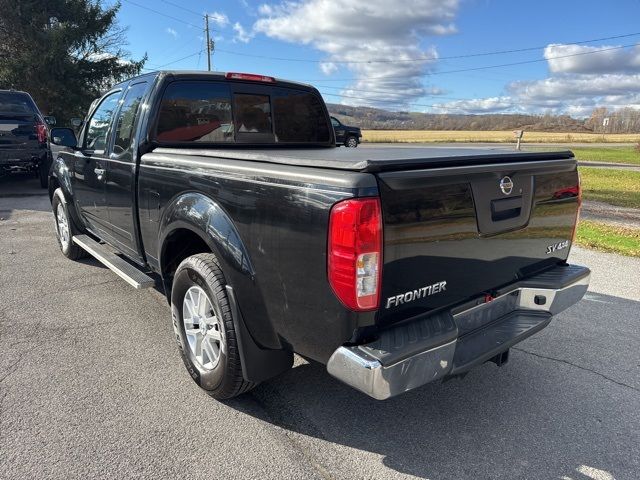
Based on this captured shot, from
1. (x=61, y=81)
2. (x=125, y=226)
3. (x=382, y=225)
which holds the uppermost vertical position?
(x=61, y=81)

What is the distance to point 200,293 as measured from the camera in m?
2.96

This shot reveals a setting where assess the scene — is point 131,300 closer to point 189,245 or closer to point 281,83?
point 189,245

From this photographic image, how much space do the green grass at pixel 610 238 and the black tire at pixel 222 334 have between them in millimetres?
5793

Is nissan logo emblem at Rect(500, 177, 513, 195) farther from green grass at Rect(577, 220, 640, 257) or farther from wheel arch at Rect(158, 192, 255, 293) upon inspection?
green grass at Rect(577, 220, 640, 257)

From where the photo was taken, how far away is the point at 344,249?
202 centimetres

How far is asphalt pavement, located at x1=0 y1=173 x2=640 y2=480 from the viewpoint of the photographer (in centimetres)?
238

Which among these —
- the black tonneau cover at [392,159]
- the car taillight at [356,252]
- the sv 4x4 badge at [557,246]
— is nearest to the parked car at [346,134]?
the sv 4x4 badge at [557,246]

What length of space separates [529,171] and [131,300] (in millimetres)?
3662

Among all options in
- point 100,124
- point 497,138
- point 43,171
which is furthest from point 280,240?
point 497,138

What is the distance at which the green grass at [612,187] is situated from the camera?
11.1 metres

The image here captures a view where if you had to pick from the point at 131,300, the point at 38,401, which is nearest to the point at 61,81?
the point at 131,300

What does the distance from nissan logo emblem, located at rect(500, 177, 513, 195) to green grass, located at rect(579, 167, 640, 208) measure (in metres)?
9.65

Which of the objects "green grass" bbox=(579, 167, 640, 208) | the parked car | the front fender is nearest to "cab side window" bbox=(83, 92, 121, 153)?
the front fender

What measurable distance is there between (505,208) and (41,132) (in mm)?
10886
